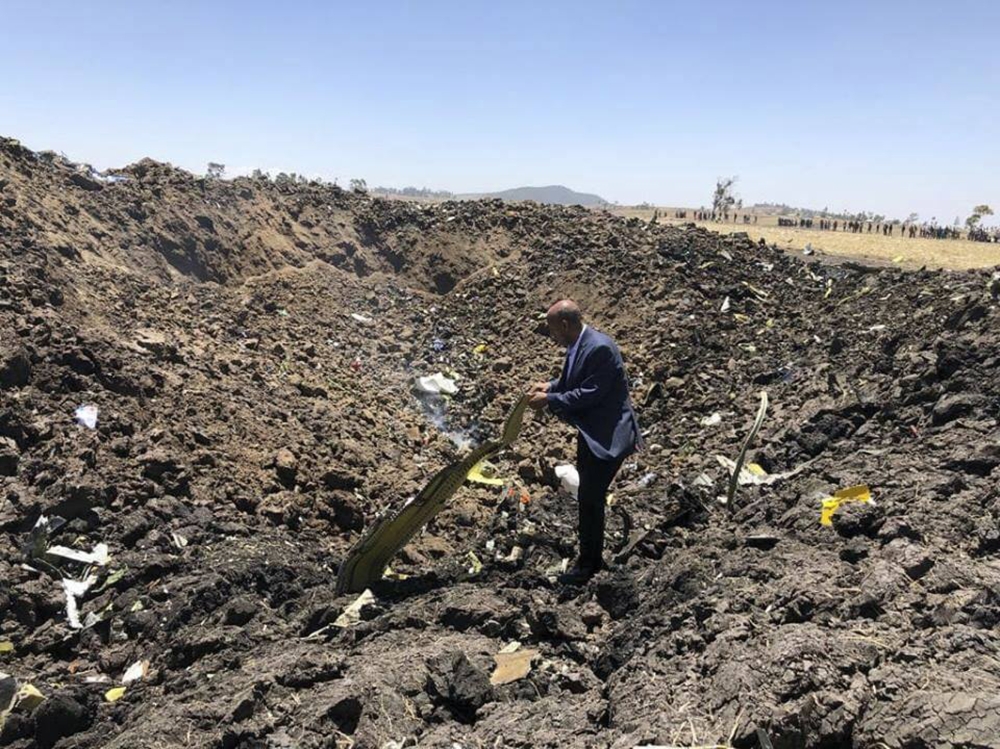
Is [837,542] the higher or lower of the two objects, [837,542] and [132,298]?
the lower

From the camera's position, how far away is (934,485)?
385 cm

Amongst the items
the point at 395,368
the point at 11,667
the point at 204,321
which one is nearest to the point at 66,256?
the point at 204,321

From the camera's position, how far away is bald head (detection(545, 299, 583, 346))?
3.95 m

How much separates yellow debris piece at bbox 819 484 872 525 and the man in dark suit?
109cm

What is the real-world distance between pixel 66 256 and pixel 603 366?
7320mm

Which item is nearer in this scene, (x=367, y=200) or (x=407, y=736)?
(x=407, y=736)

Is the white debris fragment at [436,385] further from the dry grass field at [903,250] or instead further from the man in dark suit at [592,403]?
the dry grass field at [903,250]

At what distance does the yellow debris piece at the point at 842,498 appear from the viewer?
3.94 metres

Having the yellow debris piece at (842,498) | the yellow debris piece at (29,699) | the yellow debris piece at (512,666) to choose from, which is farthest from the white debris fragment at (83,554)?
the yellow debris piece at (842,498)

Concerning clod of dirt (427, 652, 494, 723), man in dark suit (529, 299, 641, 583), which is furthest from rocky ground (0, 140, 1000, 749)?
man in dark suit (529, 299, 641, 583)

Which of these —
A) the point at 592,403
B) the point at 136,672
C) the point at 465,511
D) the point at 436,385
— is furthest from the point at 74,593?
the point at 436,385

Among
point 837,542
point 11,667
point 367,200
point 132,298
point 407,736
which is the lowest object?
point 11,667

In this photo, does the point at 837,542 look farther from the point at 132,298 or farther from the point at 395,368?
the point at 132,298

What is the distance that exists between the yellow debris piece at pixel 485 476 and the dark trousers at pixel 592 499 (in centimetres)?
212
